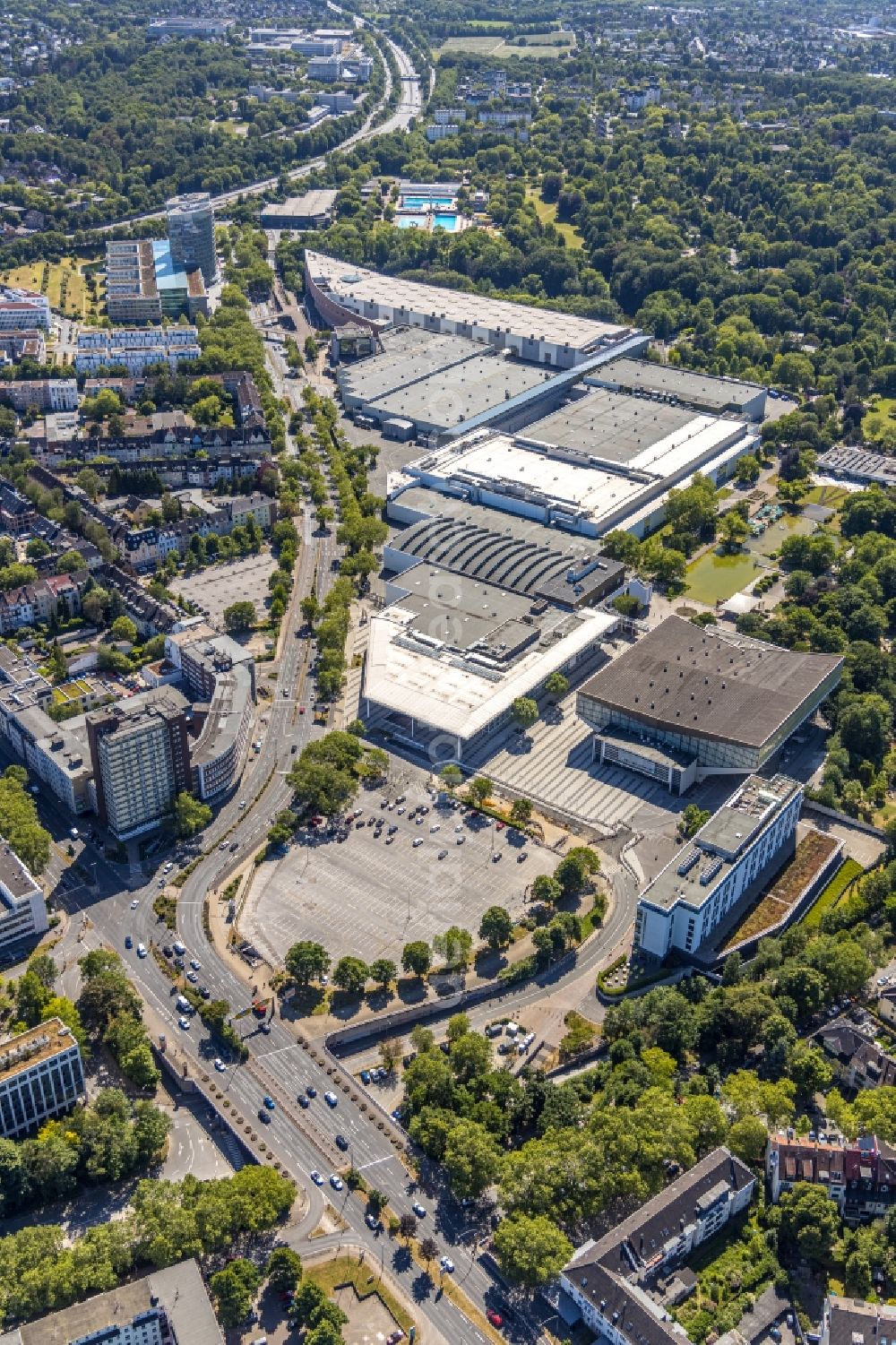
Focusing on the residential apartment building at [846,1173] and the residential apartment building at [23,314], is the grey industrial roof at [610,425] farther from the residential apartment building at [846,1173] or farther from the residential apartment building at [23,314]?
the residential apartment building at [846,1173]

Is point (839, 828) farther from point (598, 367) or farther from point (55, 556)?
point (598, 367)

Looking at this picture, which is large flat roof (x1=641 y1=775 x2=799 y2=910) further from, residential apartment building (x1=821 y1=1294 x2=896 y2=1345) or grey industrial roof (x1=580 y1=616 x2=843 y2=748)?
residential apartment building (x1=821 y1=1294 x2=896 y2=1345)

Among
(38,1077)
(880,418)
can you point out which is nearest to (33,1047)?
(38,1077)

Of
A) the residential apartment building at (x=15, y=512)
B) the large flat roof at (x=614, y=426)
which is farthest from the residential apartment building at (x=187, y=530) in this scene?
the large flat roof at (x=614, y=426)

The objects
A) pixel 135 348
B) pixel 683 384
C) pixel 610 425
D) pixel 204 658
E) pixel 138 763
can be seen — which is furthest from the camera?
pixel 135 348

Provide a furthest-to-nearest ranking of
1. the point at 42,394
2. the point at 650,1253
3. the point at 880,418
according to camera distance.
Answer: the point at 880,418 < the point at 42,394 < the point at 650,1253

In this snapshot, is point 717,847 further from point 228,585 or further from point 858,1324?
point 228,585

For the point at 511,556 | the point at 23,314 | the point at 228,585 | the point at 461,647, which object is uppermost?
the point at 511,556
